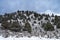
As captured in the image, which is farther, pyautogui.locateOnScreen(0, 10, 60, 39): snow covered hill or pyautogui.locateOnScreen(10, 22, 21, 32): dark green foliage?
pyautogui.locateOnScreen(10, 22, 21, 32): dark green foliage

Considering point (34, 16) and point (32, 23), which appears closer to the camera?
point (32, 23)

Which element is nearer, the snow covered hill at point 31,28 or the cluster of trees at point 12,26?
the snow covered hill at point 31,28

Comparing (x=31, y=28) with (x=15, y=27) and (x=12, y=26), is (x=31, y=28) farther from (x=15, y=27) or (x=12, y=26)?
(x=12, y=26)

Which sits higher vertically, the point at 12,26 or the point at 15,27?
the point at 12,26

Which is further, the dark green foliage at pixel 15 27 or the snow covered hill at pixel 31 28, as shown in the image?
the dark green foliage at pixel 15 27

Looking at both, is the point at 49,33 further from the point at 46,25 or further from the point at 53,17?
the point at 53,17

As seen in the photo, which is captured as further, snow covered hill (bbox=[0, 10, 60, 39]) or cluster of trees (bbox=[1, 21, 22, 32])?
cluster of trees (bbox=[1, 21, 22, 32])

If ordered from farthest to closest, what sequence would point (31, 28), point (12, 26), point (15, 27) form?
point (31, 28) → point (12, 26) → point (15, 27)

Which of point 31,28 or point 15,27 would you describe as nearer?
point 15,27

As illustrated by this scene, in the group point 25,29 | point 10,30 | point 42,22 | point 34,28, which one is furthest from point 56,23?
point 10,30

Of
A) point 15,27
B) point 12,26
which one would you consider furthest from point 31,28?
point 12,26

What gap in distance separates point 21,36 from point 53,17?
1677cm

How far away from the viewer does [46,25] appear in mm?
39219

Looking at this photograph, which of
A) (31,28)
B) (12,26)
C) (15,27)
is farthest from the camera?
(31,28)
